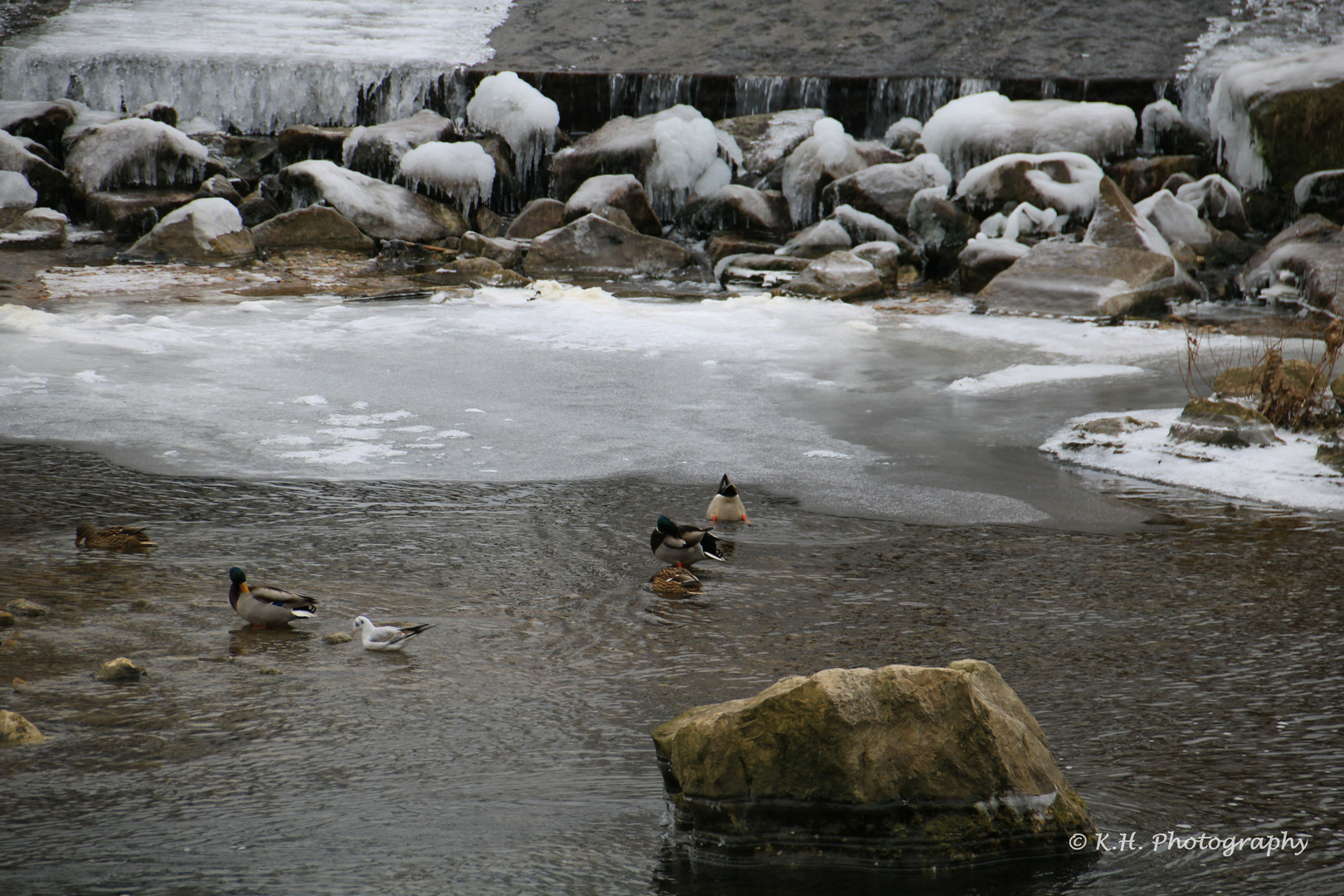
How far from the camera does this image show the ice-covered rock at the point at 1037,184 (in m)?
15.7

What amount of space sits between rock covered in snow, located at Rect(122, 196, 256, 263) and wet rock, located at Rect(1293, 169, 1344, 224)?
14.9m

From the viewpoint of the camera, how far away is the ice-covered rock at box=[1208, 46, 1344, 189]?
606 inches

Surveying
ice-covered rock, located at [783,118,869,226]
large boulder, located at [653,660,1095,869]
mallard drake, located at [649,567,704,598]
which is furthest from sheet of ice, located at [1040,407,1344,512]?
ice-covered rock, located at [783,118,869,226]

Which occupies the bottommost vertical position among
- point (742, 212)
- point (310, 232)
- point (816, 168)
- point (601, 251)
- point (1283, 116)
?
point (310, 232)

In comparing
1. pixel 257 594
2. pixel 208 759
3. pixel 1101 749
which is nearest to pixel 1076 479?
pixel 1101 749

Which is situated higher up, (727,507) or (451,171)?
(451,171)

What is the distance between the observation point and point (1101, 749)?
3740 millimetres

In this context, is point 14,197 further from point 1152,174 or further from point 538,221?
point 1152,174

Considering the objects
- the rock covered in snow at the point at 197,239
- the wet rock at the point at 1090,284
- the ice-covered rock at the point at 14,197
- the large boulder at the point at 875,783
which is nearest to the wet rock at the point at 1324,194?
the wet rock at the point at 1090,284

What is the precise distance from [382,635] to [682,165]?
15555 millimetres

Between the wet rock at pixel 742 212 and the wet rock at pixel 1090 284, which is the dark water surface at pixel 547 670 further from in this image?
the wet rock at pixel 742 212

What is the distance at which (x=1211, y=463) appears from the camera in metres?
7.18

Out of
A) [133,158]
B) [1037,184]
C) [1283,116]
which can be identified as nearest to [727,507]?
Answer: [1037,184]

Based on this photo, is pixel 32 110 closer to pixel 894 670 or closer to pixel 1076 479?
pixel 1076 479
